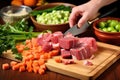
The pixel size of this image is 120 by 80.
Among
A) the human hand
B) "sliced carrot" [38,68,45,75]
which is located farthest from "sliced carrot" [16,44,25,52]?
the human hand

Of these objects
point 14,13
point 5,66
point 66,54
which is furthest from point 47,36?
point 14,13

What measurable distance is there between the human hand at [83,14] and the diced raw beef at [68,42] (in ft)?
0.49

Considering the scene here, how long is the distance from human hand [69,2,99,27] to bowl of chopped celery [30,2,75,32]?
0.26 ft

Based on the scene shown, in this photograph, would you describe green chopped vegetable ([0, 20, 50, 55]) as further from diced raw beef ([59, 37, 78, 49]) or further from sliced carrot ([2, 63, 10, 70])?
diced raw beef ([59, 37, 78, 49])

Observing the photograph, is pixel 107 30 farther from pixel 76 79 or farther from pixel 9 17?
pixel 9 17

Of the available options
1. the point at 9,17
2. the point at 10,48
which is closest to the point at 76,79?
the point at 10,48

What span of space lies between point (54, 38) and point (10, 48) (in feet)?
0.97

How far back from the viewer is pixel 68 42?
1.98m

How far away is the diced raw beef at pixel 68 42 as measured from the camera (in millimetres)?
1988

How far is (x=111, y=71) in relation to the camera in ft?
6.35

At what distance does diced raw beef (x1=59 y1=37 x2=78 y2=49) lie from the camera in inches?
78.3

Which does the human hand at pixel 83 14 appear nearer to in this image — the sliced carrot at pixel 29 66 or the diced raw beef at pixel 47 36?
the diced raw beef at pixel 47 36

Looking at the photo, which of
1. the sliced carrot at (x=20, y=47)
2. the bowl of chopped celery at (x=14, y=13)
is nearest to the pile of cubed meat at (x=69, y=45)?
the sliced carrot at (x=20, y=47)

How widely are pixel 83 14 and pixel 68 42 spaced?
28cm
